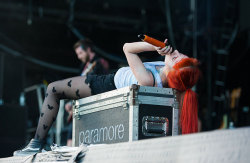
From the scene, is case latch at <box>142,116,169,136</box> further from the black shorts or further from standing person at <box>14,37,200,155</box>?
the black shorts

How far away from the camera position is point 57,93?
284 cm

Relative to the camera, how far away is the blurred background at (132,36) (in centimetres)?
598

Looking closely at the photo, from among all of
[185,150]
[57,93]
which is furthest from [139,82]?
[185,150]

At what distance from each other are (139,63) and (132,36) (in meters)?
4.84

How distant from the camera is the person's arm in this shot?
8.20ft

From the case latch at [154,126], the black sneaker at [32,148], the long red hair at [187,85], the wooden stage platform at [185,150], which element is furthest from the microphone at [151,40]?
the black sneaker at [32,148]

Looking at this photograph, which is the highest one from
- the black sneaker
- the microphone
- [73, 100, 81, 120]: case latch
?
the microphone

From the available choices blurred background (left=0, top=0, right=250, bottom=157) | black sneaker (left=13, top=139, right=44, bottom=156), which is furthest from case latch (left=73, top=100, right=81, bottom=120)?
blurred background (left=0, top=0, right=250, bottom=157)

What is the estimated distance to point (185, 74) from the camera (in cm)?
243

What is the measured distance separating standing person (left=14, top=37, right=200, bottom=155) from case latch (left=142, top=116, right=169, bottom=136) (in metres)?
0.11

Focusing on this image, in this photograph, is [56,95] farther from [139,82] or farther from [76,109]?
[139,82]

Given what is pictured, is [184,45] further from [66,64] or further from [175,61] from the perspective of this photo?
[175,61]

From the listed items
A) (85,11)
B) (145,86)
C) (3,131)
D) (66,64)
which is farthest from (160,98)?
(66,64)

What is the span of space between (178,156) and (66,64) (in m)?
6.68
